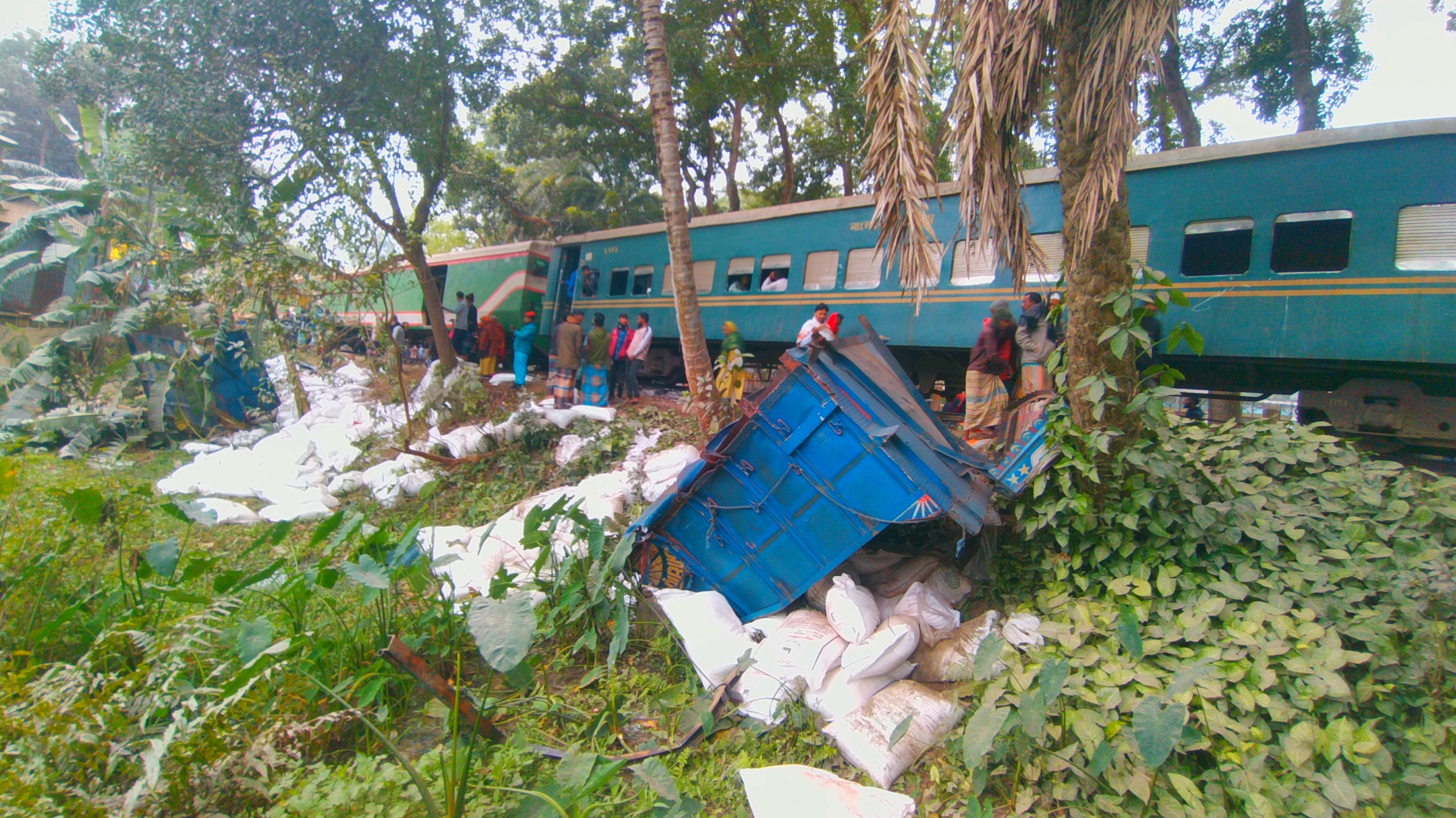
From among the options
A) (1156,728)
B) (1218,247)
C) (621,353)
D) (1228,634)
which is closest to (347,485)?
(621,353)

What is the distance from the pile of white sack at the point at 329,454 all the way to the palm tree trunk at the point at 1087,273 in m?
3.48

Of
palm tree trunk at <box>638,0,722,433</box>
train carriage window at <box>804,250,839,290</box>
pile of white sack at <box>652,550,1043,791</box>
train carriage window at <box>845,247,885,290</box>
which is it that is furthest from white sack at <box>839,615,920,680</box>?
train carriage window at <box>804,250,839,290</box>

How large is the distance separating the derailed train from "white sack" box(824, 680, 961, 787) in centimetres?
243

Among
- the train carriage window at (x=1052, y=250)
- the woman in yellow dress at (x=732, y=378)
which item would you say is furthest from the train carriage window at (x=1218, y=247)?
the woman in yellow dress at (x=732, y=378)

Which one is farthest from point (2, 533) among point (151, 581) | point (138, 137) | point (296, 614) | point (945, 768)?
point (138, 137)

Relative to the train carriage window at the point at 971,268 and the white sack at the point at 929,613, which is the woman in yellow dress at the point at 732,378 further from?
the white sack at the point at 929,613

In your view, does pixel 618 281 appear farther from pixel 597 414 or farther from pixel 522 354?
pixel 597 414

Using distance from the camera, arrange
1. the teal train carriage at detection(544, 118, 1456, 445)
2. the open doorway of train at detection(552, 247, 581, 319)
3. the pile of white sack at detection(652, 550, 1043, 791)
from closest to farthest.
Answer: the pile of white sack at detection(652, 550, 1043, 791), the teal train carriage at detection(544, 118, 1456, 445), the open doorway of train at detection(552, 247, 581, 319)

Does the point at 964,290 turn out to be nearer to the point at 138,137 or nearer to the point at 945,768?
the point at 945,768

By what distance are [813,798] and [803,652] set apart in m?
0.89

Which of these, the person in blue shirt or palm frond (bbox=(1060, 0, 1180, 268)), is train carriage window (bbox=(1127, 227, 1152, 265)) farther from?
the person in blue shirt

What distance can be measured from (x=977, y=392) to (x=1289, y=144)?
10.4 feet

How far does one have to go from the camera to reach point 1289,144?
6.01m

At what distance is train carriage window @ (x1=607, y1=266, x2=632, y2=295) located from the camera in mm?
12531
